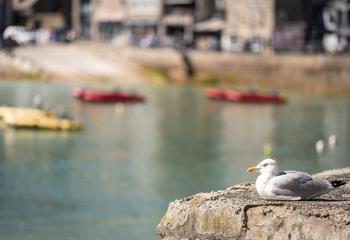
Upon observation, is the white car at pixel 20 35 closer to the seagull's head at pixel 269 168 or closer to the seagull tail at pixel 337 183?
the seagull tail at pixel 337 183

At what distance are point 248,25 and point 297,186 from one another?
261 feet

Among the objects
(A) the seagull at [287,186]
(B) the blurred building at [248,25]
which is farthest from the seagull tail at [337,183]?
(B) the blurred building at [248,25]

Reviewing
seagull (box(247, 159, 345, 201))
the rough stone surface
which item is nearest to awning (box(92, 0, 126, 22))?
the rough stone surface

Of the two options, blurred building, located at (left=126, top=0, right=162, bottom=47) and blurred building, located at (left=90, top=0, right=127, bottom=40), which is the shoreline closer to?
blurred building, located at (left=126, top=0, right=162, bottom=47)

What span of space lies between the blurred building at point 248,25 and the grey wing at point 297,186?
73791mm

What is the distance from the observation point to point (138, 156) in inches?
1692

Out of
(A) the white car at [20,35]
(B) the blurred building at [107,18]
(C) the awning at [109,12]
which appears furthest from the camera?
(C) the awning at [109,12]

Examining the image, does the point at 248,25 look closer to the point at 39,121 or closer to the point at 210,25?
the point at 210,25

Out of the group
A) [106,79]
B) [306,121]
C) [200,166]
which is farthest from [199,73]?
[200,166]

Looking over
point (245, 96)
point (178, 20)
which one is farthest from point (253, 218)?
point (178, 20)

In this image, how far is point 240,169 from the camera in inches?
1521

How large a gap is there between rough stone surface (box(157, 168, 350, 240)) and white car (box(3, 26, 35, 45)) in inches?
3310

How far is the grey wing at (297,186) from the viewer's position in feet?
48.9

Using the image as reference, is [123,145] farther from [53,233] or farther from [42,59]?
[42,59]
